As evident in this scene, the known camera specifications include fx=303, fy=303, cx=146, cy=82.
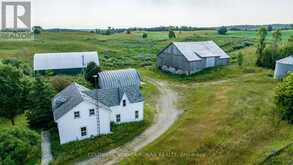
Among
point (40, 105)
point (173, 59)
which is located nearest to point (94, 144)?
point (40, 105)

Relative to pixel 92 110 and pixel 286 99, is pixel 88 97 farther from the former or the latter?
pixel 286 99

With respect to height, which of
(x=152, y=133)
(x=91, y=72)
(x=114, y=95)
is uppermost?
(x=91, y=72)

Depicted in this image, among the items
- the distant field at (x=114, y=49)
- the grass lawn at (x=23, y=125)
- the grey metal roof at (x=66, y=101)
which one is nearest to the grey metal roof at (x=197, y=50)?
the distant field at (x=114, y=49)

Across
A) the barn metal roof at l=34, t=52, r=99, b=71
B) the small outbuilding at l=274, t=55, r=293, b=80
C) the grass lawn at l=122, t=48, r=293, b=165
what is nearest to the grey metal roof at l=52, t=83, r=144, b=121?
the grass lawn at l=122, t=48, r=293, b=165

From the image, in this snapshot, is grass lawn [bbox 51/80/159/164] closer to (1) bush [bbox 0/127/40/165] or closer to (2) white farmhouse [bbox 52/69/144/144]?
(2) white farmhouse [bbox 52/69/144/144]

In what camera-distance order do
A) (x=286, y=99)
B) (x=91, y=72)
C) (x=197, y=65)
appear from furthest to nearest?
1. (x=197, y=65)
2. (x=91, y=72)
3. (x=286, y=99)

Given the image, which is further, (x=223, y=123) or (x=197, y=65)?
(x=197, y=65)
